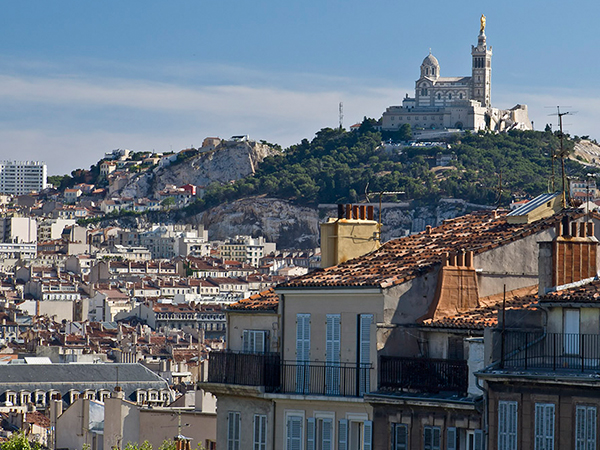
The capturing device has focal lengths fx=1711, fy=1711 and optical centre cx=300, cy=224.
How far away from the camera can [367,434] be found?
22297mm

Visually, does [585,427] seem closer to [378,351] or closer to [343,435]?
[378,351]

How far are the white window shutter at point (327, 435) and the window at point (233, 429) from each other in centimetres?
198

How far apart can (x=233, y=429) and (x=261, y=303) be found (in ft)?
6.67

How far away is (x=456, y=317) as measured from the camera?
73.8 feet

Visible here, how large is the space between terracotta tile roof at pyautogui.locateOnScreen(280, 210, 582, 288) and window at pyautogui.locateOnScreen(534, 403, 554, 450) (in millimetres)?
4295

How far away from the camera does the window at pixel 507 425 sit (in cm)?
1909

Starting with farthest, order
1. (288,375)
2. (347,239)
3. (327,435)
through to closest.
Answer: (347,239) < (288,375) < (327,435)

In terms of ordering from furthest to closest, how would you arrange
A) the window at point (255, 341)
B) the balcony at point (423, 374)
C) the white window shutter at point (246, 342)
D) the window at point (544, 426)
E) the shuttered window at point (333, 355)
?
the white window shutter at point (246, 342) → the window at point (255, 341) → the shuttered window at point (333, 355) → the balcony at point (423, 374) → the window at point (544, 426)

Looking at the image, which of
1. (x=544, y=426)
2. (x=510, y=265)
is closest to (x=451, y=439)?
(x=544, y=426)

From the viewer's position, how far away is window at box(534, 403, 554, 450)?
61.4ft

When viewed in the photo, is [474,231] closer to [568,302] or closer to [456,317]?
[456,317]

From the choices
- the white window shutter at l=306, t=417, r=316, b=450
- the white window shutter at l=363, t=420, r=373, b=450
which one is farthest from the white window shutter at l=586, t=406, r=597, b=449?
the white window shutter at l=306, t=417, r=316, b=450

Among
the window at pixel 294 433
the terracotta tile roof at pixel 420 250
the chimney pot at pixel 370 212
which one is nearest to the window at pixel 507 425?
the terracotta tile roof at pixel 420 250

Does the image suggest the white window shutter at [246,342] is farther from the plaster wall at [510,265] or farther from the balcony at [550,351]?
the balcony at [550,351]
